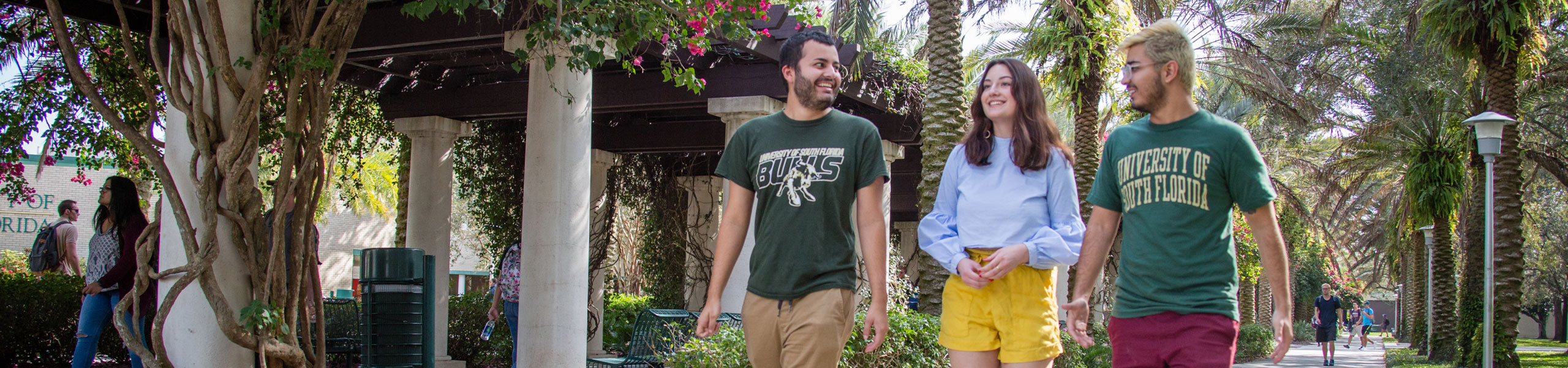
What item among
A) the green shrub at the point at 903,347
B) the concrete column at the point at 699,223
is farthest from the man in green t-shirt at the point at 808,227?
the concrete column at the point at 699,223

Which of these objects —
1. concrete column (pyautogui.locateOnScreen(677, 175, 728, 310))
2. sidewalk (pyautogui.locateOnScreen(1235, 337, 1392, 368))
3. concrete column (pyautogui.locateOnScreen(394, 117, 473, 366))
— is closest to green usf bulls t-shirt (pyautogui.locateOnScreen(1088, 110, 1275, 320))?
concrete column (pyautogui.locateOnScreen(394, 117, 473, 366))

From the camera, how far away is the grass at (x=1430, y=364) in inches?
686

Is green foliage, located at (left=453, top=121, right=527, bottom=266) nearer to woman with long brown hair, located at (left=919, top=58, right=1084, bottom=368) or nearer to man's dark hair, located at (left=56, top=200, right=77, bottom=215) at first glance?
man's dark hair, located at (left=56, top=200, right=77, bottom=215)

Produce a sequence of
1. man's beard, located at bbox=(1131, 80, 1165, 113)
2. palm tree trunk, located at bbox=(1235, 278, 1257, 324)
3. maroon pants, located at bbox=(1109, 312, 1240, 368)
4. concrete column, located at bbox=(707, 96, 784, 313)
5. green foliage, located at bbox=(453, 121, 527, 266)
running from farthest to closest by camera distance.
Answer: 1. palm tree trunk, located at bbox=(1235, 278, 1257, 324)
2. green foliage, located at bbox=(453, 121, 527, 266)
3. concrete column, located at bbox=(707, 96, 784, 313)
4. man's beard, located at bbox=(1131, 80, 1165, 113)
5. maroon pants, located at bbox=(1109, 312, 1240, 368)

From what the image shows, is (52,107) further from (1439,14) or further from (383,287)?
(1439,14)

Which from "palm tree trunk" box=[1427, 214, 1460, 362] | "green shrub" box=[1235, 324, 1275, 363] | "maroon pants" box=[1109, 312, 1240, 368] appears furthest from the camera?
"green shrub" box=[1235, 324, 1275, 363]

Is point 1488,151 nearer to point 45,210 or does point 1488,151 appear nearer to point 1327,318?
point 1327,318

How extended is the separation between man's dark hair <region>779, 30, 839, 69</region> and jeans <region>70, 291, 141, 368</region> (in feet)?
15.6

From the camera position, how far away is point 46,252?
7.91 meters

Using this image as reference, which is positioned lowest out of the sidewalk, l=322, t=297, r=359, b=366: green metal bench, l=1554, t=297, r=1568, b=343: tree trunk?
l=1554, t=297, r=1568, b=343: tree trunk

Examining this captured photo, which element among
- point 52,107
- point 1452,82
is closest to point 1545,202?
point 1452,82

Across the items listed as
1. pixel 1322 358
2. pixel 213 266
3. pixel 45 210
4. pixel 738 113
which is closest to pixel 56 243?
pixel 213 266

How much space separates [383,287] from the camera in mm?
5074

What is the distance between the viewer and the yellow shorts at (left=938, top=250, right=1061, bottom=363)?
323 centimetres
